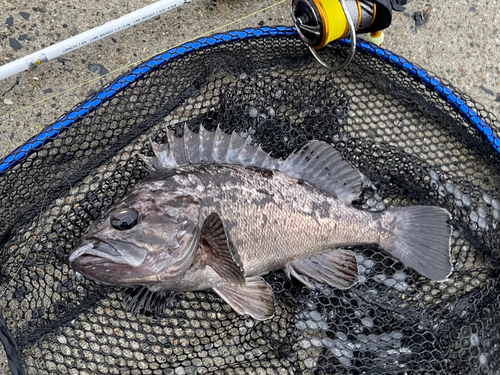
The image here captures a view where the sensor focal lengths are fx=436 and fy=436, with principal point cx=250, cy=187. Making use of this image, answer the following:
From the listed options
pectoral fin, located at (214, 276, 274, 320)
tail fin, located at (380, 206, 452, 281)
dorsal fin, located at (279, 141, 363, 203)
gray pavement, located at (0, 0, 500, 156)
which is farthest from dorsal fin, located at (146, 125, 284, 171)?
gray pavement, located at (0, 0, 500, 156)

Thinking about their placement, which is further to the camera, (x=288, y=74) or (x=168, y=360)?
(x=288, y=74)

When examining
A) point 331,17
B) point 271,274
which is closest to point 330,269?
point 271,274

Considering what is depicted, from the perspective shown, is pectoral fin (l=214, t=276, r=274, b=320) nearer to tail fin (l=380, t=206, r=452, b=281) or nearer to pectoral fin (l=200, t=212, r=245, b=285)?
pectoral fin (l=200, t=212, r=245, b=285)

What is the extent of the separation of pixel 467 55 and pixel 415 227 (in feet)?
4.92

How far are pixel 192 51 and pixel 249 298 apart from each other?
1377 millimetres

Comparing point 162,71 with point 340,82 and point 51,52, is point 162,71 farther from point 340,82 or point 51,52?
point 340,82

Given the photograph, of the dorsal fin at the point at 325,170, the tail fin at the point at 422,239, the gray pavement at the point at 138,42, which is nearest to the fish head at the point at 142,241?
the dorsal fin at the point at 325,170

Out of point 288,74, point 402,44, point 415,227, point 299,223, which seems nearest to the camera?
point 299,223

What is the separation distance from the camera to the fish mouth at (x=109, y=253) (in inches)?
69.9

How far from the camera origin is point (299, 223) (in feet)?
7.05

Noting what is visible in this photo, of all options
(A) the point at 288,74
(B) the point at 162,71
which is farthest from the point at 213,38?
(A) the point at 288,74

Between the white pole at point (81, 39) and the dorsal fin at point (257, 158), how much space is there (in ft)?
2.75

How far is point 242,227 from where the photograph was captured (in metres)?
2.06

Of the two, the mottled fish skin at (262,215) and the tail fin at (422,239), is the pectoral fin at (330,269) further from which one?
the tail fin at (422,239)
